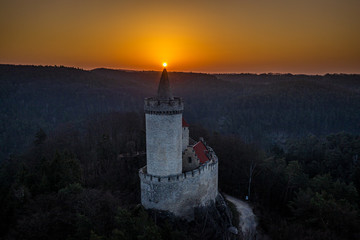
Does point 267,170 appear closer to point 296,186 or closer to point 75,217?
point 296,186

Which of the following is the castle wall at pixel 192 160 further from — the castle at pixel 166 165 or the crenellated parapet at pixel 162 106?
the crenellated parapet at pixel 162 106

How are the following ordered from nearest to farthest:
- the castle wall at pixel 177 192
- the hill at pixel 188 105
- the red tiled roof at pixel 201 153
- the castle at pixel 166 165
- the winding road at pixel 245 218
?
the castle at pixel 166 165 < the castle wall at pixel 177 192 < the winding road at pixel 245 218 < the red tiled roof at pixel 201 153 < the hill at pixel 188 105

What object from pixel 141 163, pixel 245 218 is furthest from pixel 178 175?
pixel 141 163

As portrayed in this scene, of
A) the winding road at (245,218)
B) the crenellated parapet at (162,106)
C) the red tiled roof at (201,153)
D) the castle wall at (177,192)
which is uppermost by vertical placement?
the crenellated parapet at (162,106)

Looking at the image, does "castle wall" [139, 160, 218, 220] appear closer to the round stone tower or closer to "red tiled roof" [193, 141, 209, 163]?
the round stone tower

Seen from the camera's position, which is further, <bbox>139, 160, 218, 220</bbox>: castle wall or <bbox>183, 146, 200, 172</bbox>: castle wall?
<bbox>183, 146, 200, 172</bbox>: castle wall

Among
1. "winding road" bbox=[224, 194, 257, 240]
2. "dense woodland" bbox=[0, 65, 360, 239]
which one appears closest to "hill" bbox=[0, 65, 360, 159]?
"dense woodland" bbox=[0, 65, 360, 239]

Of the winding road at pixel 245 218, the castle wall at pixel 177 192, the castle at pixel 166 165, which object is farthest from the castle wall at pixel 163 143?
the winding road at pixel 245 218

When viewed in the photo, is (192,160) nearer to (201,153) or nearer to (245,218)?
(201,153)
